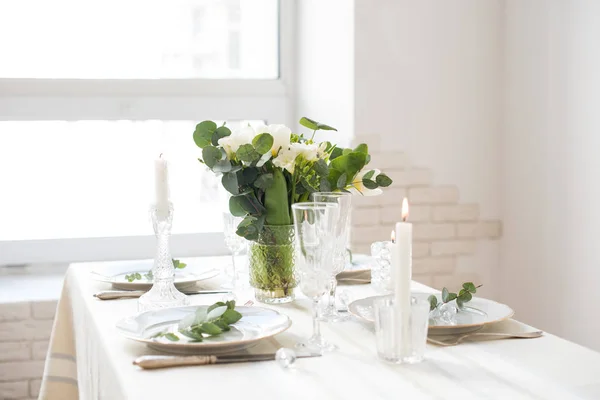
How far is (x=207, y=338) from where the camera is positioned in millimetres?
1342

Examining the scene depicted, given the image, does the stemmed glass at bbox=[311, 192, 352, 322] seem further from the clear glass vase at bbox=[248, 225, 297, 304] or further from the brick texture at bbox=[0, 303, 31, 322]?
the brick texture at bbox=[0, 303, 31, 322]

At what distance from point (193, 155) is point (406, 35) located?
3.08 feet

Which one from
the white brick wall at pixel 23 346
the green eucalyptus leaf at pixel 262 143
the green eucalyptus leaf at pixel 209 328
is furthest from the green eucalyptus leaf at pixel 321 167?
the white brick wall at pixel 23 346

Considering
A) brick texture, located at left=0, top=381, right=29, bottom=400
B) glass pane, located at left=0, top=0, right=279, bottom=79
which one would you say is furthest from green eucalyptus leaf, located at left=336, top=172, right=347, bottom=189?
glass pane, located at left=0, top=0, right=279, bottom=79

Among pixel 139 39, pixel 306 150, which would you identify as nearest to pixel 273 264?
pixel 306 150

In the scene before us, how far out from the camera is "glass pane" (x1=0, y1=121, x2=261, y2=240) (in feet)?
10.2

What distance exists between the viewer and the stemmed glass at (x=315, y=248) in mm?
1334

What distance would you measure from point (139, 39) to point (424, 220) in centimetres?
125

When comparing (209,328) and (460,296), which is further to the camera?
(460,296)

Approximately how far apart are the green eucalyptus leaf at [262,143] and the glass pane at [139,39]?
5.43 feet

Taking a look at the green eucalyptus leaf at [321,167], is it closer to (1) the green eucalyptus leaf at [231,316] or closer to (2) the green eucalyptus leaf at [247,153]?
(2) the green eucalyptus leaf at [247,153]

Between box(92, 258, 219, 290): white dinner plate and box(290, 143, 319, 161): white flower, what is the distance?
43cm

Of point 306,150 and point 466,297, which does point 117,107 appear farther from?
point 466,297

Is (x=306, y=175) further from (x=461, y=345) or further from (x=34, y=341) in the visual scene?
(x=34, y=341)
